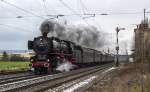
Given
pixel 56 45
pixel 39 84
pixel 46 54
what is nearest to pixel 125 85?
pixel 39 84

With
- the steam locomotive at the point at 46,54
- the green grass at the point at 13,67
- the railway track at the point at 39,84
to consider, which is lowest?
the green grass at the point at 13,67

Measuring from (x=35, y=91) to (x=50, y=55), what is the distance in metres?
17.9

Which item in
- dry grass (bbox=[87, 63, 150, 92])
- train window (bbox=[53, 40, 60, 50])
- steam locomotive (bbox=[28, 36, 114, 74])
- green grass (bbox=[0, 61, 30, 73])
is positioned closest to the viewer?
dry grass (bbox=[87, 63, 150, 92])

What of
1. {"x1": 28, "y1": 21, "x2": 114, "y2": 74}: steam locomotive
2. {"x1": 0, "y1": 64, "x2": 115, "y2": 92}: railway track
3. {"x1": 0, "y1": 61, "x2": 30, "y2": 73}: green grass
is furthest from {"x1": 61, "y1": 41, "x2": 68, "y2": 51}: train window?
{"x1": 0, "y1": 64, "x2": 115, "y2": 92}: railway track

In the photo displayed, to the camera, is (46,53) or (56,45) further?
(56,45)

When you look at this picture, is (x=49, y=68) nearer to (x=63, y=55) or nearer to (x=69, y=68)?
(x=63, y=55)

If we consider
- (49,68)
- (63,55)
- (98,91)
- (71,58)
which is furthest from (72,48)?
(98,91)

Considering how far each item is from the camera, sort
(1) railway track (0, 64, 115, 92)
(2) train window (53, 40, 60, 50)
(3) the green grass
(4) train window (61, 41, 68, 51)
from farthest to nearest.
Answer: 1. (3) the green grass
2. (4) train window (61, 41, 68, 51)
3. (2) train window (53, 40, 60, 50)
4. (1) railway track (0, 64, 115, 92)

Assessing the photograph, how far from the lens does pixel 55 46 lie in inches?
1443

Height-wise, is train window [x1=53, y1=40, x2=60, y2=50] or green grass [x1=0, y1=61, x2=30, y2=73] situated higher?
train window [x1=53, y1=40, x2=60, y2=50]

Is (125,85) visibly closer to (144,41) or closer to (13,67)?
(144,41)

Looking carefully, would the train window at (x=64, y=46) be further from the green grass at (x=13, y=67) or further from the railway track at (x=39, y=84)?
the railway track at (x=39, y=84)

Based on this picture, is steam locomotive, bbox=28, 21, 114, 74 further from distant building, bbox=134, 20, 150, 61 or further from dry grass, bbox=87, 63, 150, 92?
distant building, bbox=134, 20, 150, 61

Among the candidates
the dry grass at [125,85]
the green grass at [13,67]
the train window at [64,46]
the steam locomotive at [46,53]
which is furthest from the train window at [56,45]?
the dry grass at [125,85]
